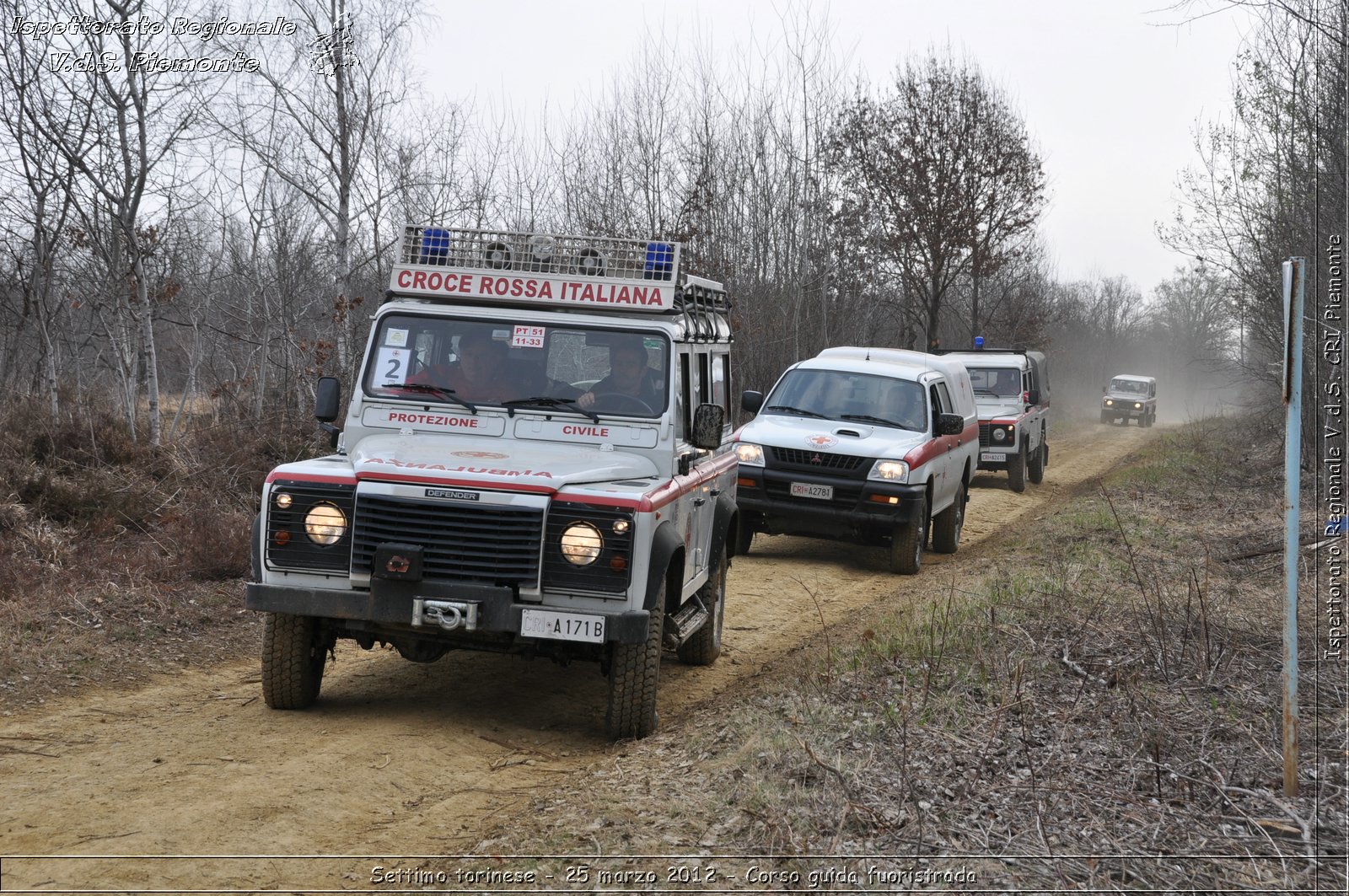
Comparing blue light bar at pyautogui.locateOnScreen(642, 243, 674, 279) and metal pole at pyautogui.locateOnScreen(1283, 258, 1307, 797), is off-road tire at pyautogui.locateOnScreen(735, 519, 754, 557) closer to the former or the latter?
blue light bar at pyautogui.locateOnScreen(642, 243, 674, 279)

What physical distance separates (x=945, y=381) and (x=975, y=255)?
2025cm

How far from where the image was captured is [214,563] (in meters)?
10.2

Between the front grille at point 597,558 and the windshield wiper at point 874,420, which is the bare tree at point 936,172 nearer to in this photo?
the windshield wiper at point 874,420

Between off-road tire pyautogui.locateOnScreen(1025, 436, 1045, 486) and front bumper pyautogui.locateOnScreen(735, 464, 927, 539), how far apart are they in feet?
38.4

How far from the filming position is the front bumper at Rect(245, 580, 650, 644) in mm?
5566

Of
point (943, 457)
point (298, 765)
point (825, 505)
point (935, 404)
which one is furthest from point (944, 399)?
point (298, 765)

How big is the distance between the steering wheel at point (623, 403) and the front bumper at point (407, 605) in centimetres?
142

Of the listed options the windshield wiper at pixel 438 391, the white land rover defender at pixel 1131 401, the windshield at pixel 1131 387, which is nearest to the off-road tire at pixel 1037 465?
the windshield wiper at pixel 438 391

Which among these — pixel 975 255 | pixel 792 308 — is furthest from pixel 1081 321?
pixel 792 308

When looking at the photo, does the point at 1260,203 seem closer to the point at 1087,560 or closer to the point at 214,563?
the point at 1087,560

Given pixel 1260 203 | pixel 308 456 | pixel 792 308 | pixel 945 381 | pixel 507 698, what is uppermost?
pixel 1260 203

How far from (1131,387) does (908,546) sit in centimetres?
3844

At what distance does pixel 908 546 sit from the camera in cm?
1174

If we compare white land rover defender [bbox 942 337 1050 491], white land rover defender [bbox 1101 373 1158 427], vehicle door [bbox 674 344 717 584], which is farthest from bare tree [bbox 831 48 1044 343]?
vehicle door [bbox 674 344 717 584]
